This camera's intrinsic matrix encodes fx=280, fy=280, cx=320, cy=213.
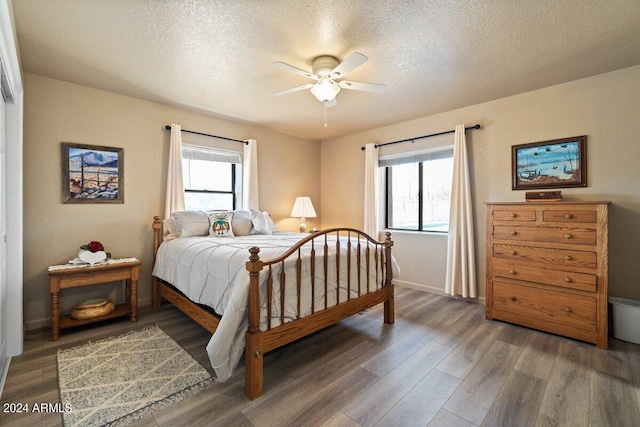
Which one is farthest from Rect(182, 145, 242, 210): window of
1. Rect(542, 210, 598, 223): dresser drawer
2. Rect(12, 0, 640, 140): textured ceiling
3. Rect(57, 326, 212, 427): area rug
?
Rect(542, 210, 598, 223): dresser drawer

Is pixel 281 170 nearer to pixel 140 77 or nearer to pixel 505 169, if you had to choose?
pixel 140 77

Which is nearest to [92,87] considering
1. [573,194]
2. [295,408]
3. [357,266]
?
[357,266]

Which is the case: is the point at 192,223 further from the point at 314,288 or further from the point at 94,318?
the point at 314,288

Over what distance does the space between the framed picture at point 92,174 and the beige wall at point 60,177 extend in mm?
55

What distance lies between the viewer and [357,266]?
249cm

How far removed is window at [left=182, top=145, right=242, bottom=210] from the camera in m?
3.73

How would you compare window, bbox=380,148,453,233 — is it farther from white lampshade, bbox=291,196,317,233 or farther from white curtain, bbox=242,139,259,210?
white curtain, bbox=242,139,259,210

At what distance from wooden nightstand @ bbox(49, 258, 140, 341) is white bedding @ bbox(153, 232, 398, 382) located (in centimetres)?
35

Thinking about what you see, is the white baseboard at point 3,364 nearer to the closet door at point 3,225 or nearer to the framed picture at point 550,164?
the closet door at point 3,225

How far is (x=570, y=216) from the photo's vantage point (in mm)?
2461

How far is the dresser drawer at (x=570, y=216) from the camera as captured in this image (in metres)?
2.37

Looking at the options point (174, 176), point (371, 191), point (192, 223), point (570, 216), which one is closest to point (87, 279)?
point (192, 223)

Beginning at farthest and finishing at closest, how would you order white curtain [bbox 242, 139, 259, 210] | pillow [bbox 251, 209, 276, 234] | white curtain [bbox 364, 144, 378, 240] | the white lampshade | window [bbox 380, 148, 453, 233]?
1. the white lampshade
2. white curtain [bbox 364, 144, 378, 240]
3. white curtain [bbox 242, 139, 259, 210]
4. window [bbox 380, 148, 453, 233]
5. pillow [bbox 251, 209, 276, 234]

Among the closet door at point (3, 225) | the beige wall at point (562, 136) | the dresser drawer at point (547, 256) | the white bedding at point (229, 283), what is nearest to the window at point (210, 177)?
the white bedding at point (229, 283)
